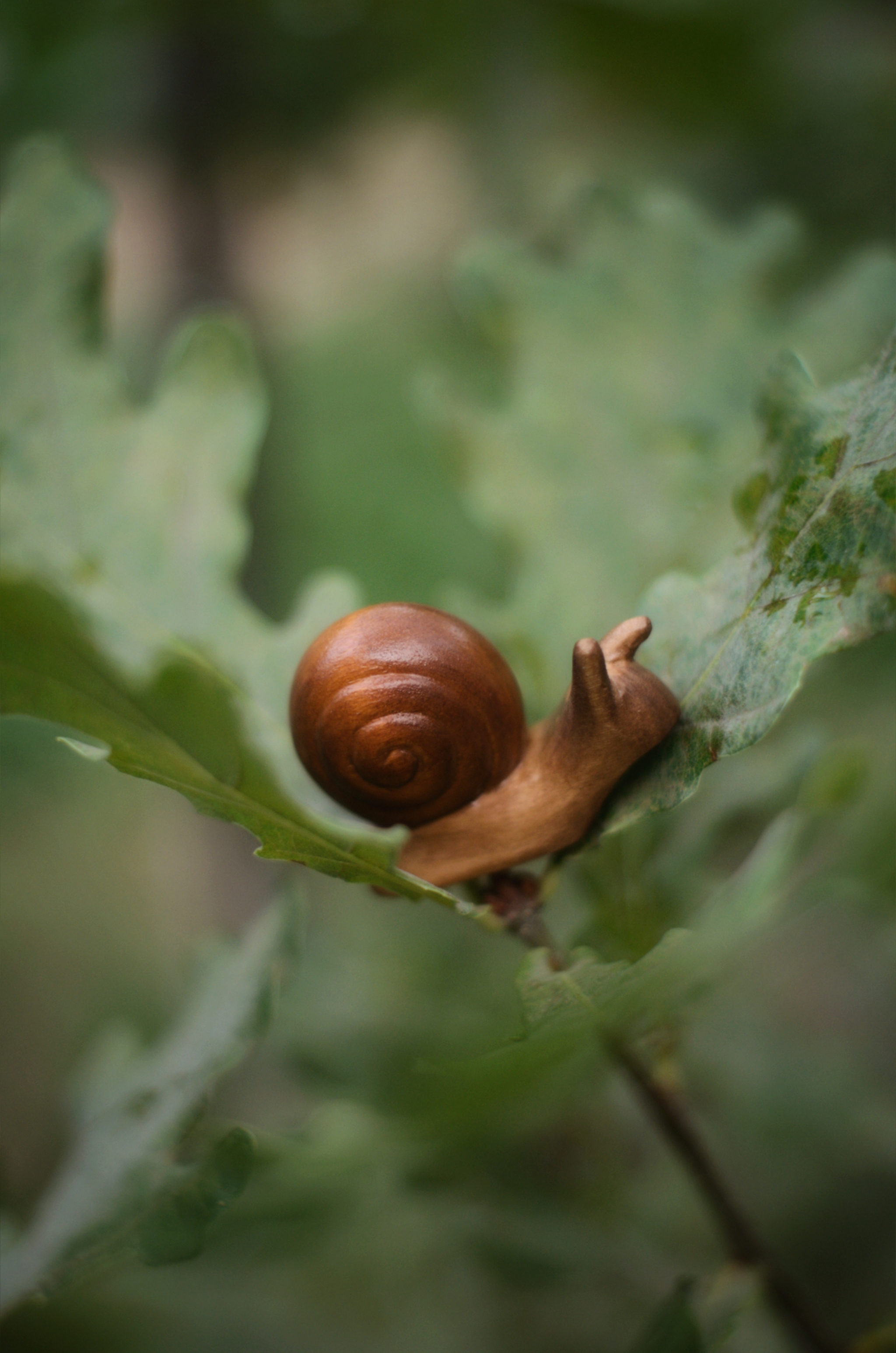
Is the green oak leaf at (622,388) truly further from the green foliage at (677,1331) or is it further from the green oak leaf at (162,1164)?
the green foliage at (677,1331)

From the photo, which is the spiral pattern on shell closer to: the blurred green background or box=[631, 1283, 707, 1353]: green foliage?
the blurred green background

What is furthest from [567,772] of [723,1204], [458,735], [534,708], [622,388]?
[622,388]

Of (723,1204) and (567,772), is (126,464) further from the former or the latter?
(723,1204)

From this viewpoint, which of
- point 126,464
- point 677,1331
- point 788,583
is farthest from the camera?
point 126,464

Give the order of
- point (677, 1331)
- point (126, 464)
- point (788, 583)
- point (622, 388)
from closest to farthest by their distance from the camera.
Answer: point (788, 583) → point (677, 1331) → point (126, 464) → point (622, 388)

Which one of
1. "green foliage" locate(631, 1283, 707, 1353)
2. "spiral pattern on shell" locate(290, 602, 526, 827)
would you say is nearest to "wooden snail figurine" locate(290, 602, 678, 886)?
"spiral pattern on shell" locate(290, 602, 526, 827)

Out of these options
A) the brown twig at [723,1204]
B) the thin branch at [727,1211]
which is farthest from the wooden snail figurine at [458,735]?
the thin branch at [727,1211]

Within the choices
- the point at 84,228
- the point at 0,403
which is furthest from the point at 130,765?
the point at 84,228
